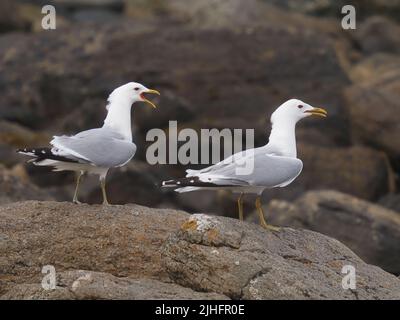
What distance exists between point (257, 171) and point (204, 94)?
40.8ft

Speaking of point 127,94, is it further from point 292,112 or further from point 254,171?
point 254,171

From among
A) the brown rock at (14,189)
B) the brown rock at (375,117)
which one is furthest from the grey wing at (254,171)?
the brown rock at (375,117)

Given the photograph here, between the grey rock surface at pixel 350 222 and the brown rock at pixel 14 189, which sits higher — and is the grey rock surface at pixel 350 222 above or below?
below

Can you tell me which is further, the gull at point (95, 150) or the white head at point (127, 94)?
the white head at point (127, 94)

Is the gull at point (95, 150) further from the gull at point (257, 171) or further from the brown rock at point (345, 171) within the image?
the brown rock at point (345, 171)

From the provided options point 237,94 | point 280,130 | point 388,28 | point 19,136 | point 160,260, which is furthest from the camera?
point 388,28

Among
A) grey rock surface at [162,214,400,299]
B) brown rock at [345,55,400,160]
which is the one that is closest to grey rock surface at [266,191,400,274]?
brown rock at [345,55,400,160]

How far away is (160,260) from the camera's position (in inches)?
350

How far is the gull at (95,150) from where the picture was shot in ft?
31.0

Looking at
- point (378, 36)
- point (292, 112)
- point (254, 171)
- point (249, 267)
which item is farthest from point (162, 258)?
point (378, 36)

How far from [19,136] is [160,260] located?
11.4 metres

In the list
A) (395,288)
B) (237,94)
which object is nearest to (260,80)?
(237,94)
